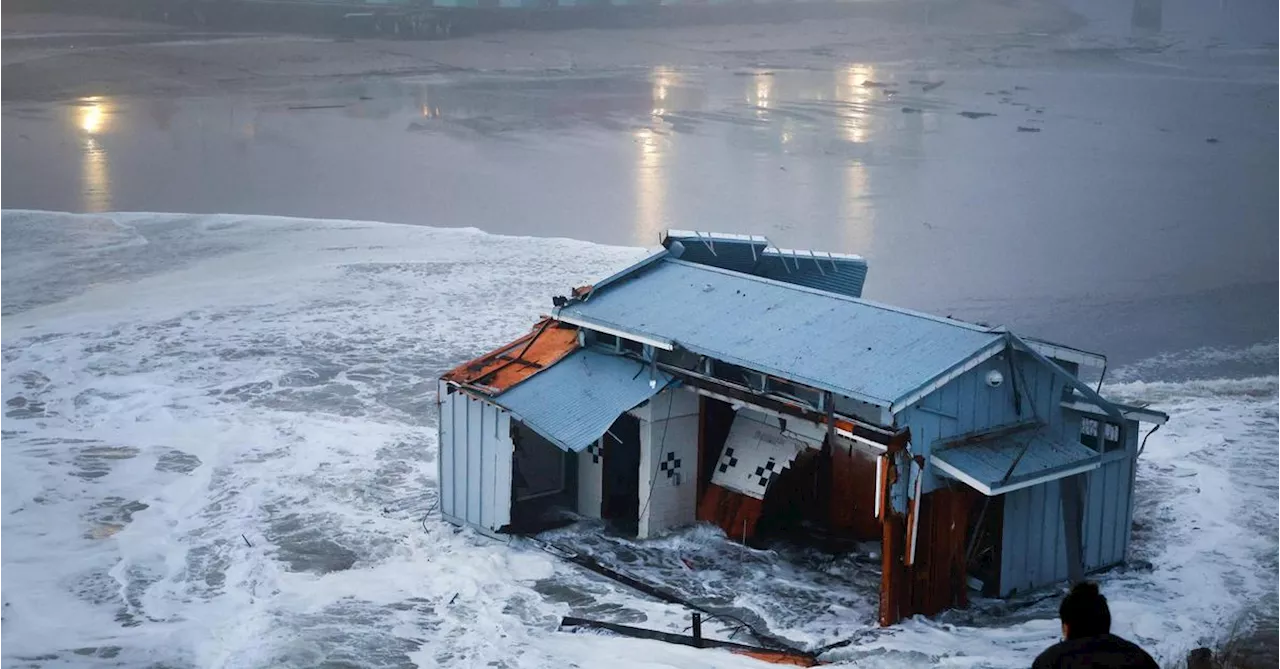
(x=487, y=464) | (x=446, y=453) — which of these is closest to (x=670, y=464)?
(x=487, y=464)

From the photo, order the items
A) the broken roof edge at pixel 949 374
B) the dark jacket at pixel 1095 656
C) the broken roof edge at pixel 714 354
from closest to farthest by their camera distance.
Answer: the dark jacket at pixel 1095 656 → the broken roof edge at pixel 949 374 → the broken roof edge at pixel 714 354

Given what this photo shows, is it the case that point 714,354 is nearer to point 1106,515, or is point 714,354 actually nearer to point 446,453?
point 446,453

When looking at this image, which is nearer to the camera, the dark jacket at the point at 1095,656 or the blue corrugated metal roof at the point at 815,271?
the dark jacket at the point at 1095,656

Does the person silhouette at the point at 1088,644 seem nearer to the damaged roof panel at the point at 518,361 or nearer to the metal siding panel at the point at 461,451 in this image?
the damaged roof panel at the point at 518,361

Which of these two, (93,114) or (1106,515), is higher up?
(93,114)

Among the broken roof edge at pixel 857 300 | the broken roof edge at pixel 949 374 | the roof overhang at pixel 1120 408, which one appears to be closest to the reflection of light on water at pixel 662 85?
the broken roof edge at pixel 857 300

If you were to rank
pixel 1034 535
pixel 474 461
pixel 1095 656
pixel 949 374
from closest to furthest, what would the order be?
pixel 1095 656
pixel 949 374
pixel 1034 535
pixel 474 461

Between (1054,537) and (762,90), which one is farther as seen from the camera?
(762,90)

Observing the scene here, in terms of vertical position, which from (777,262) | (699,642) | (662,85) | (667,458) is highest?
(662,85)
